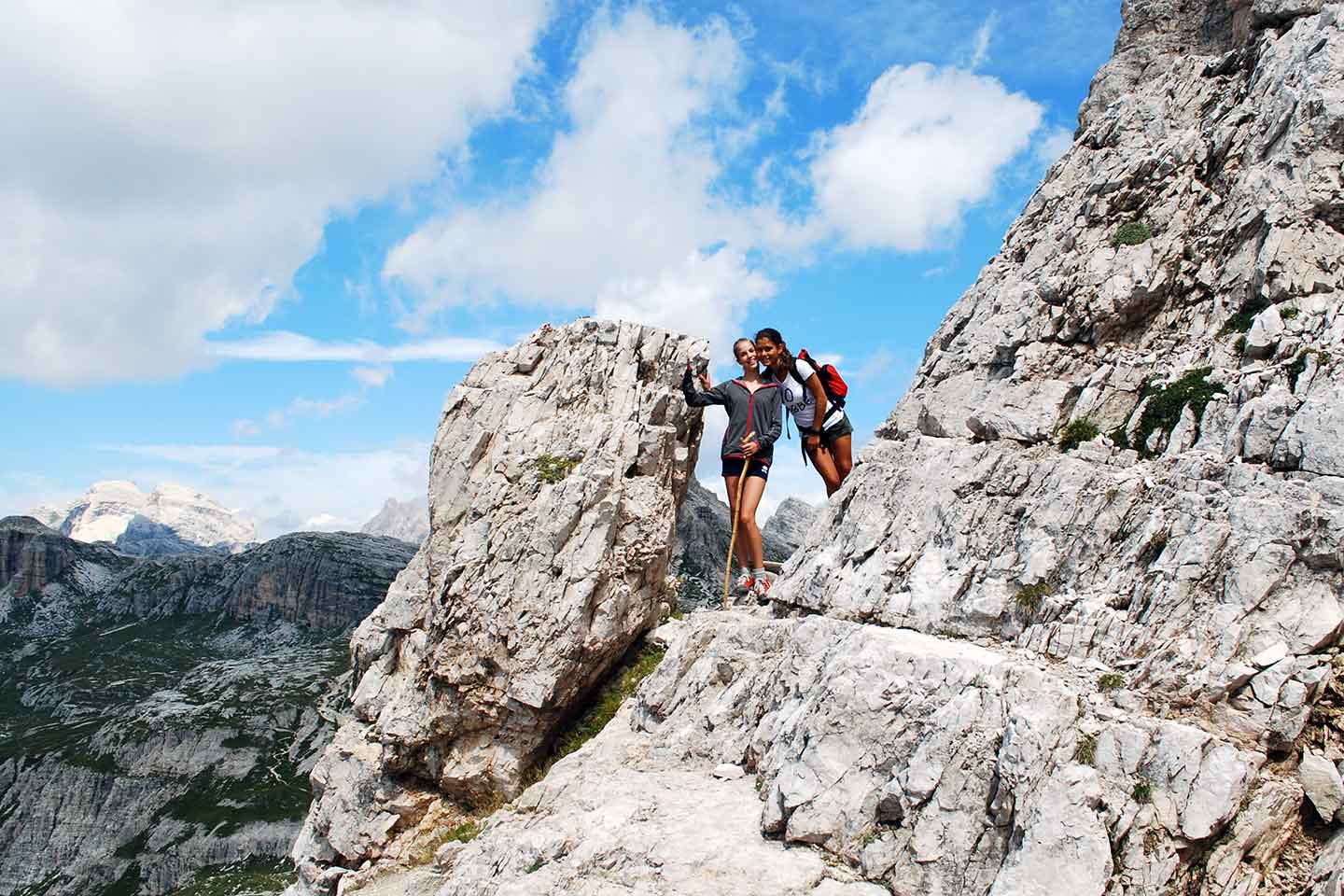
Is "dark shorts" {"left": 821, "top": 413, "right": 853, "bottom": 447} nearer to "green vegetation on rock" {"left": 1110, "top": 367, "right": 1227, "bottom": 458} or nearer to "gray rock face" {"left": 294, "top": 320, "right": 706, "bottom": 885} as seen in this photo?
"gray rock face" {"left": 294, "top": 320, "right": 706, "bottom": 885}

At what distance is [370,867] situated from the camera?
58.0 feet

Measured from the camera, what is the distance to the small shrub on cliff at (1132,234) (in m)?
17.9

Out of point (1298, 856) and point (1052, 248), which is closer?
point (1298, 856)

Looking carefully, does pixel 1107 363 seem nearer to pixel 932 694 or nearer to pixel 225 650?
pixel 932 694

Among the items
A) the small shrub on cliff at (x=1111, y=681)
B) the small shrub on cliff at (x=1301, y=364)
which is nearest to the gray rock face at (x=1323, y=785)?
the small shrub on cliff at (x=1111, y=681)

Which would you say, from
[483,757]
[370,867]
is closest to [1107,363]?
[483,757]

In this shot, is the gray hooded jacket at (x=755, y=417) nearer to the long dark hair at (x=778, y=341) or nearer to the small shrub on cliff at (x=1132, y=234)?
the long dark hair at (x=778, y=341)

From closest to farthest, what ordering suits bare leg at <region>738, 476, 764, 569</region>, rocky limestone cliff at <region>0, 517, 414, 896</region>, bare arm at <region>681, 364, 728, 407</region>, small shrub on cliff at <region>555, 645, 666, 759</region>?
small shrub on cliff at <region>555, 645, 666, 759</region> → bare leg at <region>738, 476, 764, 569</region> → bare arm at <region>681, 364, 728, 407</region> → rocky limestone cliff at <region>0, 517, 414, 896</region>

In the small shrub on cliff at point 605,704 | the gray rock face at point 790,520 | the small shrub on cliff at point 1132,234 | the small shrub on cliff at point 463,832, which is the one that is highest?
the gray rock face at point 790,520

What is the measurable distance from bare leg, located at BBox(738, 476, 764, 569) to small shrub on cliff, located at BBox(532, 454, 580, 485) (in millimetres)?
3941

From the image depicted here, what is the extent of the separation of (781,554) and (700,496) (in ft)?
109

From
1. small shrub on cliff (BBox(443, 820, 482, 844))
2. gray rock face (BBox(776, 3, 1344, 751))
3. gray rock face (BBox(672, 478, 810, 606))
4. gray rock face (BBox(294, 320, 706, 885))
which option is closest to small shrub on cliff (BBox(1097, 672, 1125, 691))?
gray rock face (BBox(776, 3, 1344, 751))

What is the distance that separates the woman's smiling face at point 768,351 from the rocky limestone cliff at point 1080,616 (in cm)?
296

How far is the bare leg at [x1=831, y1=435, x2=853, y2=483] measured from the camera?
64.2ft
